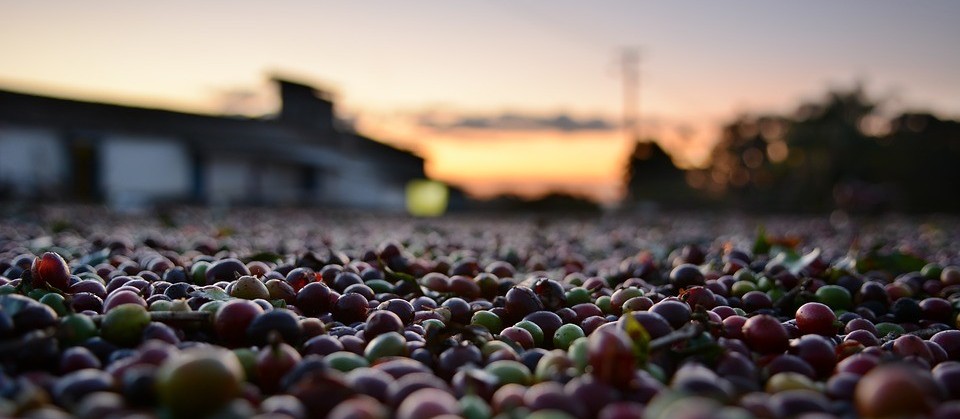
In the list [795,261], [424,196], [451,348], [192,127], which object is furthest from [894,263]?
[424,196]

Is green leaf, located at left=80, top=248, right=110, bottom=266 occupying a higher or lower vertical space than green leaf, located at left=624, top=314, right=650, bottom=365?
higher

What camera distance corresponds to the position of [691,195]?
44031 millimetres

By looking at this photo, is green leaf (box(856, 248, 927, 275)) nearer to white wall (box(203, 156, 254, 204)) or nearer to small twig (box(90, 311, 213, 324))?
small twig (box(90, 311, 213, 324))

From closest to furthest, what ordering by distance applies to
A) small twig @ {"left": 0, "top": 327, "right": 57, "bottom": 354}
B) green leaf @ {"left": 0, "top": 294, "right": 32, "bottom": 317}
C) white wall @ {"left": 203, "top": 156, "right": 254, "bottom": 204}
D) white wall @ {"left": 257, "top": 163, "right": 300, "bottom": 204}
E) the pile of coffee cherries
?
the pile of coffee cherries < small twig @ {"left": 0, "top": 327, "right": 57, "bottom": 354} < green leaf @ {"left": 0, "top": 294, "right": 32, "bottom": 317} < white wall @ {"left": 203, "top": 156, "right": 254, "bottom": 204} < white wall @ {"left": 257, "top": 163, "right": 300, "bottom": 204}

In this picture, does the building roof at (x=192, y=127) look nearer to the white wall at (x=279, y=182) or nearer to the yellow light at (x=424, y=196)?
the white wall at (x=279, y=182)

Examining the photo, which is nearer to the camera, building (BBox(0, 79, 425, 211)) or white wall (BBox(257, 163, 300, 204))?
building (BBox(0, 79, 425, 211))

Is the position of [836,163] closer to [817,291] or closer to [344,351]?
[817,291]

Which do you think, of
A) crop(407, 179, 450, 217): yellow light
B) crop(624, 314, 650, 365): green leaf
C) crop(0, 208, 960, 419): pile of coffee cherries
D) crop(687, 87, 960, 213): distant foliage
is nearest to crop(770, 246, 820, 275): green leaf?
crop(0, 208, 960, 419): pile of coffee cherries

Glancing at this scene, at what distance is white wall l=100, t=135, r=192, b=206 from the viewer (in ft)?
85.6

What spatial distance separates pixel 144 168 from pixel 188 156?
1.94 metres

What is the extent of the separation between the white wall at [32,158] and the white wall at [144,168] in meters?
1.49

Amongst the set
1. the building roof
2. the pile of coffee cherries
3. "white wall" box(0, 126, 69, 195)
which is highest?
the building roof

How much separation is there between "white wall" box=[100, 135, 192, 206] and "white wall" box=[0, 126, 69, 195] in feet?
4.88

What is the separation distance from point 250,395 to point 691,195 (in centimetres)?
4441
